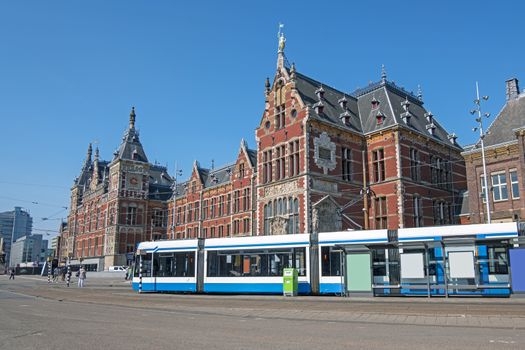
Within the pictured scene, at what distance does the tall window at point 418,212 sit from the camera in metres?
38.5

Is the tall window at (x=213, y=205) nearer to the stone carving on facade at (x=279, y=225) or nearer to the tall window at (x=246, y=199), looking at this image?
the tall window at (x=246, y=199)

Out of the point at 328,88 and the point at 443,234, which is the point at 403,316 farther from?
the point at 328,88

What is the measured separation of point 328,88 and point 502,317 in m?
32.6

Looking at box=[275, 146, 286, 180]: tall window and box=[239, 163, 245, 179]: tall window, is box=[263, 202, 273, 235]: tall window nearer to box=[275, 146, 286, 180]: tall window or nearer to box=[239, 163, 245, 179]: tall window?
box=[275, 146, 286, 180]: tall window

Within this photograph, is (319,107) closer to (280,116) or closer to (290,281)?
(280,116)

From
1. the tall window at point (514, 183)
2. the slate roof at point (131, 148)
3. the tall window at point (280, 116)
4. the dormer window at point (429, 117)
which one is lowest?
the tall window at point (514, 183)

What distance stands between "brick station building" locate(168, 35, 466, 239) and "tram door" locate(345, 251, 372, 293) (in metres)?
11.7

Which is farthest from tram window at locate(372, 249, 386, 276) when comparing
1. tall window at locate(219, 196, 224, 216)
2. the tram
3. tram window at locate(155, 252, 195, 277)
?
tall window at locate(219, 196, 224, 216)

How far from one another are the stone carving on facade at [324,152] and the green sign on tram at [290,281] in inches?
567

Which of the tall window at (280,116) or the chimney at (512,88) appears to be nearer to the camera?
the chimney at (512,88)

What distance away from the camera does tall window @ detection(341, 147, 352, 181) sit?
38.6m

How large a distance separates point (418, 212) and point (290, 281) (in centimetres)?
1982

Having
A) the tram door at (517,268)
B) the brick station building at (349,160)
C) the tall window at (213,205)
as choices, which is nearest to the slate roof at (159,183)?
the tall window at (213,205)

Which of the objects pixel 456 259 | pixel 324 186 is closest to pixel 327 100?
pixel 324 186
